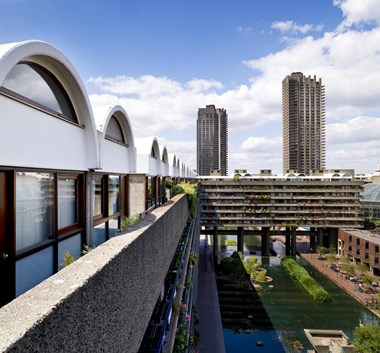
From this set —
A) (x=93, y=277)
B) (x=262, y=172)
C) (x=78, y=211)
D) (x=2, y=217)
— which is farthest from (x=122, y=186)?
(x=262, y=172)

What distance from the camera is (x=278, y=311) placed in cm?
3269

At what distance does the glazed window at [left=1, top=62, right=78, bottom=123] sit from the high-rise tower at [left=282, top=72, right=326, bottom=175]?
12979 cm

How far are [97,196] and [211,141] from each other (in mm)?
121865

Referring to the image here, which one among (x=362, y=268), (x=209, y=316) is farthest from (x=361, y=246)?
(x=209, y=316)

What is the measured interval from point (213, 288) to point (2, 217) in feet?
111

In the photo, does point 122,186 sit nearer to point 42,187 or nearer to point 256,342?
point 42,187

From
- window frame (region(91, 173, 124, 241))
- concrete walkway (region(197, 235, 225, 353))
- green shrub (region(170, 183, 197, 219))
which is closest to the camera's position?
window frame (region(91, 173, 124, 241))

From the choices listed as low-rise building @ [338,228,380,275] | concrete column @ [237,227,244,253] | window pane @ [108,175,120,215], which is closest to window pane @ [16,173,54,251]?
window pane @ [108,175,120,215]

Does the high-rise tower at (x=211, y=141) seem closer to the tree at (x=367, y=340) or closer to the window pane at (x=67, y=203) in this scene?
the tree at (x=367, y=340)

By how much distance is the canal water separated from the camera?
84.2 feet

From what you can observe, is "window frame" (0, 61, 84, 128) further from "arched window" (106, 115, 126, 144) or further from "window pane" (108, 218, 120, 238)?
"window pane" (108, 218, 120, 238)

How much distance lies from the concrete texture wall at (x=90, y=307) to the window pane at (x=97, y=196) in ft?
10.9

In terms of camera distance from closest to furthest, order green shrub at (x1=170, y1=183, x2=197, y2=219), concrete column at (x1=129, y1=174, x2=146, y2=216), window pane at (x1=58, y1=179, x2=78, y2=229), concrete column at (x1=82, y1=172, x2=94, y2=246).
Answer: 1. window pane at (x1=58, y1=179, x2=78, y2=229)
2. concrete column at (x1=82, y1=172, x2=94, y2=246)
3. concrete column at (x1=129, y1=174, x2=146, y2=216)
4. green shrub at (x1=170, y1=183, x2=197, y2=219)

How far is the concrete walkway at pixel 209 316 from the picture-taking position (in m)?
20.5
